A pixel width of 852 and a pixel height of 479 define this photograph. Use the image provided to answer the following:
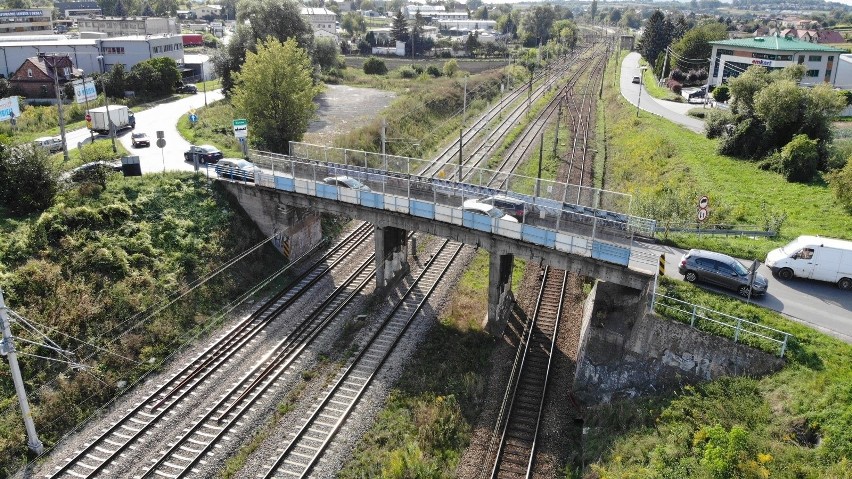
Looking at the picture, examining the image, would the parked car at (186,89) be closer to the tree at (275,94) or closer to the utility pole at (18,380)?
the tree at (275,94)

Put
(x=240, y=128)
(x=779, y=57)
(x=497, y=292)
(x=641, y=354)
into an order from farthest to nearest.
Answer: (x=779, y=57)
(x=240, y=128)
(x=497, y=292)
(x=641, y=354)

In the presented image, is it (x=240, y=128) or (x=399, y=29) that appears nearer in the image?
(x=240, y=128)

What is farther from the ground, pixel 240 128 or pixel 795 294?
pixel 240 128

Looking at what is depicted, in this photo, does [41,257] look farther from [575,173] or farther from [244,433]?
[575,173]

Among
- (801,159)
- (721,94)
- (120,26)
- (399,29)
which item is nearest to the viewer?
(801,159)

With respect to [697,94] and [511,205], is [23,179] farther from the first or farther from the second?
[697,94]

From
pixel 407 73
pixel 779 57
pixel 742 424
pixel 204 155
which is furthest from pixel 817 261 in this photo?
pixel 407 73
